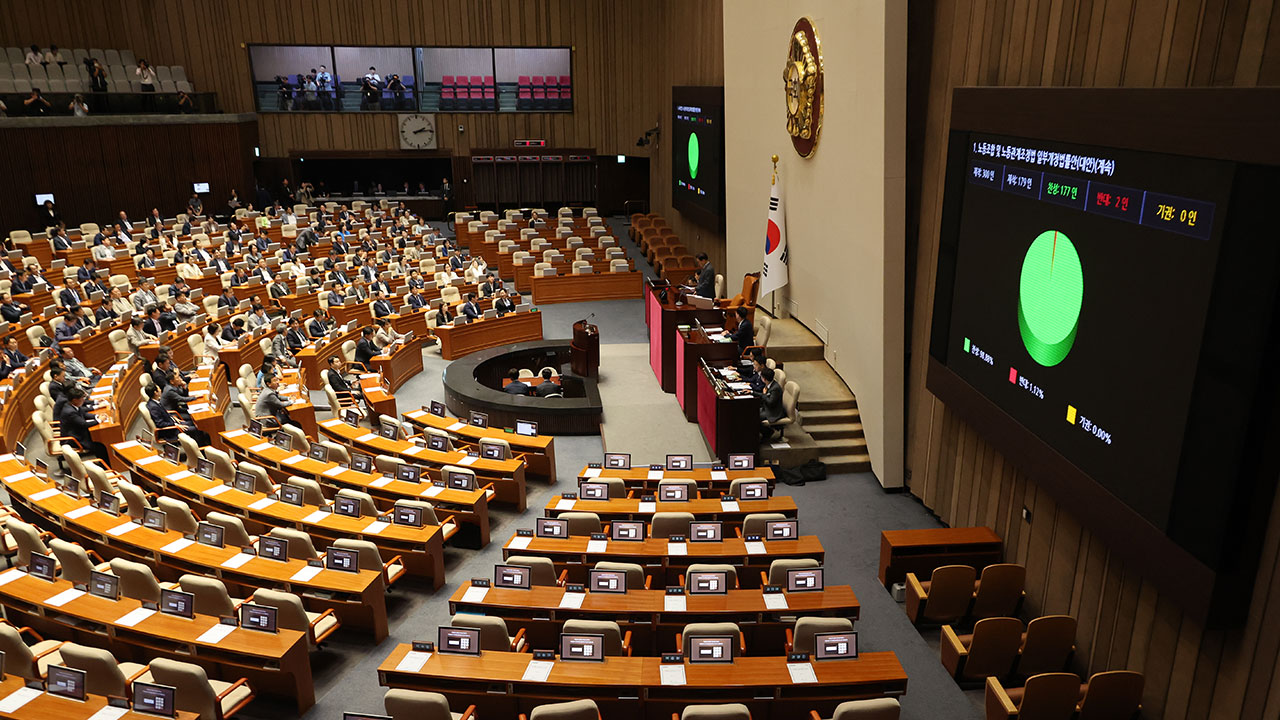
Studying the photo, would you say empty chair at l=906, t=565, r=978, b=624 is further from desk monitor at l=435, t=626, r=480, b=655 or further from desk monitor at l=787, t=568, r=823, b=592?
desk monitor at l=435, t=626, r=480, b=655

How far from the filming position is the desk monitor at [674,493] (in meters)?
8.76

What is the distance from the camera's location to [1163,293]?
532 cm

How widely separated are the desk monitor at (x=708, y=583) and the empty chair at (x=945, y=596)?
181 cm

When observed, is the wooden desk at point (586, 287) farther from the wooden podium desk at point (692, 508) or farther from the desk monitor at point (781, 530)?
the desk monitor at point (781, 530)

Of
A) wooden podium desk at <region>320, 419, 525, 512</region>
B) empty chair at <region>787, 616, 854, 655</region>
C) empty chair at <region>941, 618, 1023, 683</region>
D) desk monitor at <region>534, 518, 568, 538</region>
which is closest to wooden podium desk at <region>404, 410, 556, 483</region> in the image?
wooden podium desk at <region>320, 419, 525, 512</region>

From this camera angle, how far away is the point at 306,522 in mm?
8125

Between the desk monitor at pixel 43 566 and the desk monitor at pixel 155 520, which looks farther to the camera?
the desk monitor at pixel 155 520

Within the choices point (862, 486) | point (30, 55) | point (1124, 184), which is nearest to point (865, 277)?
point (862, 486)

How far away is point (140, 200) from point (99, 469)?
18896 mm

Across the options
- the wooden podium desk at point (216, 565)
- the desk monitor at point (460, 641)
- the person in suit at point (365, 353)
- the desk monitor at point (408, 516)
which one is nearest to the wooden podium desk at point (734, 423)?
the desk monitor at point (408, 516)

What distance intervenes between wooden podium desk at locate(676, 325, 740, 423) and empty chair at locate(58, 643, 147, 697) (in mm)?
7466

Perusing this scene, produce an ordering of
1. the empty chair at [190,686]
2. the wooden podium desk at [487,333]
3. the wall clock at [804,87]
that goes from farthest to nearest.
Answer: the wooden podium desk at [487,333], the wall clock at [804,87], the empty chair at [190,686]

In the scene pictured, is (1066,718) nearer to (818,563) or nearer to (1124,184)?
(818,563)

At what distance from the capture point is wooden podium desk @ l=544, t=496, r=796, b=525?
8492 mm
